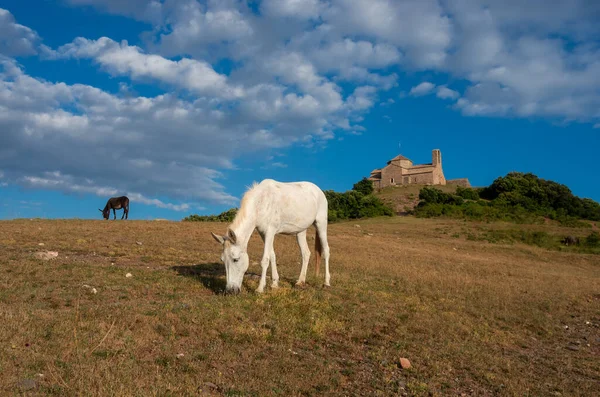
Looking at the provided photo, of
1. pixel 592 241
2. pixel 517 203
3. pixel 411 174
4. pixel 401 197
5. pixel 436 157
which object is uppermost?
pixel 436 157

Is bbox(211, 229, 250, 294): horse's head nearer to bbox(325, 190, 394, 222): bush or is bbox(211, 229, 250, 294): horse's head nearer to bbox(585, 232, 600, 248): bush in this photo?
bbox(585, 232, 600, 248): bush

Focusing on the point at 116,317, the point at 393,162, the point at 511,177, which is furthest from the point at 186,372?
the point at 393,162

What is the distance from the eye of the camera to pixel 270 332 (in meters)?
7.62

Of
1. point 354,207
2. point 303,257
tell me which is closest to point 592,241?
point 354,207

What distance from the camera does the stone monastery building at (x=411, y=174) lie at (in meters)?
102

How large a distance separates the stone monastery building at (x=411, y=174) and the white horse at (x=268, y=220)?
92404mm

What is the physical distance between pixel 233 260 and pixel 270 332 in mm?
2641

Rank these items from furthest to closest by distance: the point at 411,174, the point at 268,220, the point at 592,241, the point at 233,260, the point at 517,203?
the point at 411,174 < the point at 517,203 < the point at 592,241 < the point at 268,220 < the point at 233,260

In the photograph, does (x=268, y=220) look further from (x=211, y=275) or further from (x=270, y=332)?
(x=270, y=332)

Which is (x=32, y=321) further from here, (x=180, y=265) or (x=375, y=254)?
(x=375, y=254)

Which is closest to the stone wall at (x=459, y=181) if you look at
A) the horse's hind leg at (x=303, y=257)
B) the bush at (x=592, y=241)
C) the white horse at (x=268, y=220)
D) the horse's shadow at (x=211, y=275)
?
the bush at (x=592, y=241)

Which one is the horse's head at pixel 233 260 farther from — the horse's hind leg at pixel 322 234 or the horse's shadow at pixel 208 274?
the horse's hind leg at pixel 322 234

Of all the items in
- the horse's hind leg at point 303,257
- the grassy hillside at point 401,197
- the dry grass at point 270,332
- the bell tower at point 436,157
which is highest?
the bell tower at point 436,157

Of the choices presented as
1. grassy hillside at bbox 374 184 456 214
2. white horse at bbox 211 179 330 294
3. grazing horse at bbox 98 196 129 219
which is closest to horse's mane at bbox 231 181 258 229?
white horse at bbox 211 179 330 294
